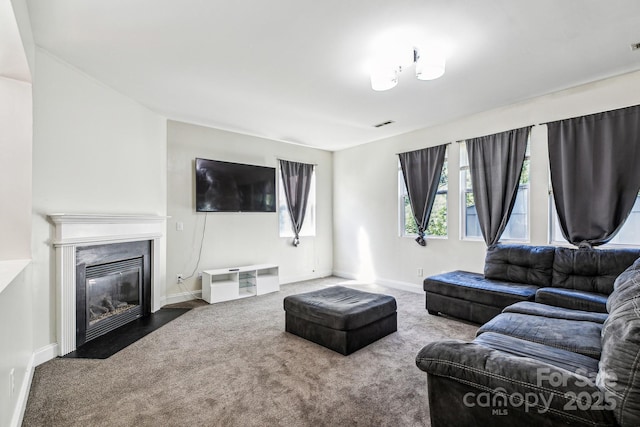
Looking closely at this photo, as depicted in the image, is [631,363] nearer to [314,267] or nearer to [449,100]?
[449,100]

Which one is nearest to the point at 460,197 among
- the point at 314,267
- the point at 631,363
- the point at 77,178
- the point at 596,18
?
the point at 596,18

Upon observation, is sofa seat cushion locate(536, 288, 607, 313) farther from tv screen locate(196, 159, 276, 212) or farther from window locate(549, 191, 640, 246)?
tv screen locate(196, 159, 276, 212)

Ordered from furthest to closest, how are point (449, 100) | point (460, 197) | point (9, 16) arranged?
point (460, 197) → point (449, 100) → point (9, 16)

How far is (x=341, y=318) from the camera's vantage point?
2.71 m

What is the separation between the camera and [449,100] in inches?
147

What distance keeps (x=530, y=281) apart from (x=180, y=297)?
14.9 feet

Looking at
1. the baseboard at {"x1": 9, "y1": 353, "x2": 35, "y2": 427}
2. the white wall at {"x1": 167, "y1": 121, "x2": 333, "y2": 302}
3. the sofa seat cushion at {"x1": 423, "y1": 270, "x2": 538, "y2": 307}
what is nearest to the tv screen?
the white wall at {"x1": 167, "y1": 121, "x2": 333, "y2": 302}

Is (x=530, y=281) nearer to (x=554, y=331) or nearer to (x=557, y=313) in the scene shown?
(x=557, y=313)

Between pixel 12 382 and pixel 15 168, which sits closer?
pixel 12 382

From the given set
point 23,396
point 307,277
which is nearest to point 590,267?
point 307,277

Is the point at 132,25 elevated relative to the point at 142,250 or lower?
elevated

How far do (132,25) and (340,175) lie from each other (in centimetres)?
451

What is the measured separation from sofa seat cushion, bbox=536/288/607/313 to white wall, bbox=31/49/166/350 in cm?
454

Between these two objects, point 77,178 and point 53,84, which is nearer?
point 53,84
